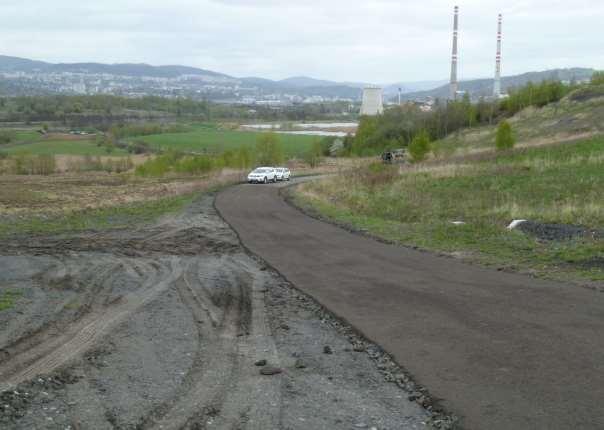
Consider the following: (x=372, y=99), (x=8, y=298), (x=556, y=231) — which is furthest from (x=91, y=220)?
(x=372, y=99)

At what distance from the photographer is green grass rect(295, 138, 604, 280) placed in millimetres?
16708

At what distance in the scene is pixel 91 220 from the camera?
88.8 feet

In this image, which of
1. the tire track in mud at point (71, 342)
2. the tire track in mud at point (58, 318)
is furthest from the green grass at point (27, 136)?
the tire track in mud at point (71, 342)

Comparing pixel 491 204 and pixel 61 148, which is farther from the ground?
pixel 491 204

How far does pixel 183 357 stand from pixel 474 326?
15.7ft

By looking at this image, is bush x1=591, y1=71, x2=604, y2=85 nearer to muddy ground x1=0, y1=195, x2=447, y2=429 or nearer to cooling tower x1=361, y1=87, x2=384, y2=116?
cooling tower x1=361, y1=87, x2=384, y2=116

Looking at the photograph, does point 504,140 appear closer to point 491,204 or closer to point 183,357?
point 491,204

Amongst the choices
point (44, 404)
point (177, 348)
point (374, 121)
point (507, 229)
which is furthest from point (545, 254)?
point (374, 121)

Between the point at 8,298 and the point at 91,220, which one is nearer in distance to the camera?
the point at 8,298

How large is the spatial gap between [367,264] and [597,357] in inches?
318

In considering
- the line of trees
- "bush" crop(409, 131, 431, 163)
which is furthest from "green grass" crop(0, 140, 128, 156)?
"bush" crop(409, 131, 431, 163)

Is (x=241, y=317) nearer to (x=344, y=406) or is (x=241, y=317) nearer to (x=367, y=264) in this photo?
(x=344, y=406)

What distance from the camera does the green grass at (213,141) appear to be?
111 meters

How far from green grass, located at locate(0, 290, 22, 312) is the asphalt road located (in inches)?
229
